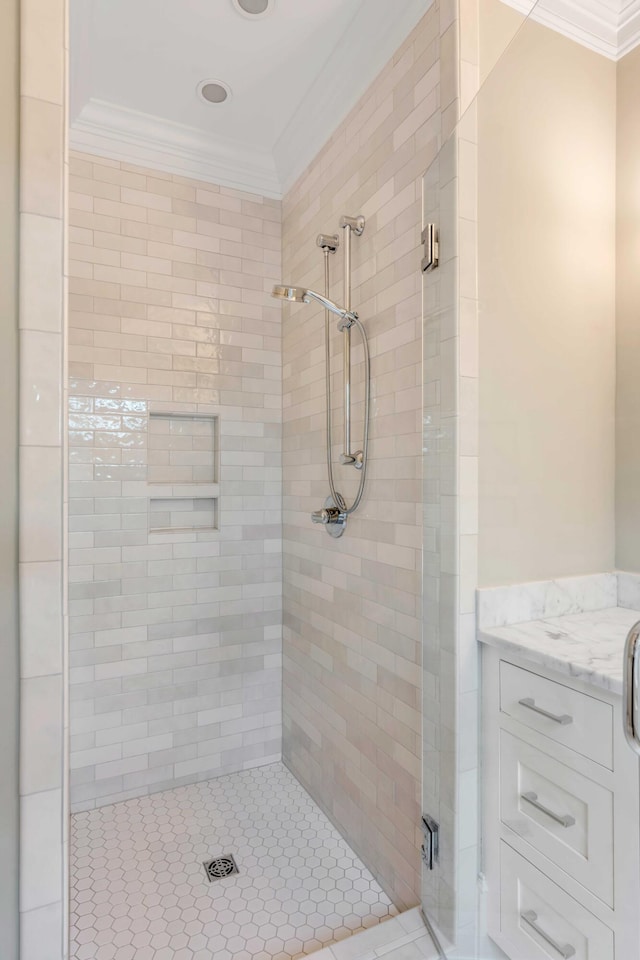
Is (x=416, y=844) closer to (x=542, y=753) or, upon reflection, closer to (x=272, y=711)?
(x=542, y=753)

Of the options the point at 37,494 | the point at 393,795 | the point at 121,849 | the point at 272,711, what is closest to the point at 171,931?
the point at 121,849

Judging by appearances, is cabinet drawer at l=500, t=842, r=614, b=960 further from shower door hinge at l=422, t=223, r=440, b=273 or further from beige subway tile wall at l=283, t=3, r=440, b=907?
shower door hinge at l=422, t=223, r=440, b=273

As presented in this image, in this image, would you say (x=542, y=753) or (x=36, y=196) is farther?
(x=542, y=753)

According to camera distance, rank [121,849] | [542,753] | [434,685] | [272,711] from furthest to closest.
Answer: [272,711], [121,849], [434,685], [542,753]

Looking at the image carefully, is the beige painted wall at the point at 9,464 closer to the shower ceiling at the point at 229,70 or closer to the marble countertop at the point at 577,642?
the marble countertop at the point at 577,642

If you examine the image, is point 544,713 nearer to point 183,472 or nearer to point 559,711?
point 559,711

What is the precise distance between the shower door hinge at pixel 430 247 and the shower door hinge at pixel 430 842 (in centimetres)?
150

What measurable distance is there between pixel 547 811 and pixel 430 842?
45cm

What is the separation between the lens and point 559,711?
102 centimetres

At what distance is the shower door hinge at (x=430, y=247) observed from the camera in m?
1.33

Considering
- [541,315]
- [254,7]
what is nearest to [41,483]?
[541,315]

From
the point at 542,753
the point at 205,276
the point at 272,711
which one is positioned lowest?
the point at 272,711

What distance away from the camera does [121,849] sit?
5.94 ft

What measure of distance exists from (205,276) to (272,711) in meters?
2.06
